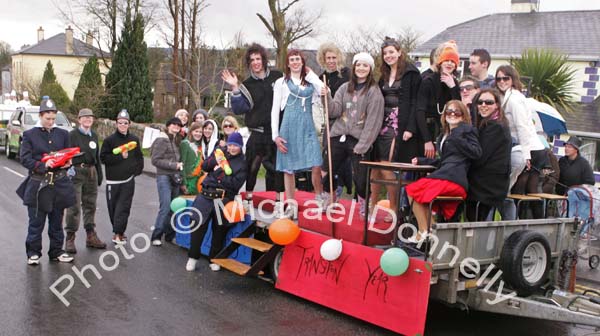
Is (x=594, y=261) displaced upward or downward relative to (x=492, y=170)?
downward

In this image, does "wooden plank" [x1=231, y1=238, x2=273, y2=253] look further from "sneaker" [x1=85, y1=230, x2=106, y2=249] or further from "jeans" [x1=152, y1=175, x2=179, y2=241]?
"sneaker" [x1=85, y1=230, x2=106, y2=249]

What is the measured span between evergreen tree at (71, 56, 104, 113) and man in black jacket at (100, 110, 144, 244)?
26.4 m

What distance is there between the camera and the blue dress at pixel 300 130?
705 centimetres

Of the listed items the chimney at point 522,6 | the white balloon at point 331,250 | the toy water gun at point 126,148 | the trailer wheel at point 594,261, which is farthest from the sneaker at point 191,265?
the chimney at point 522,6

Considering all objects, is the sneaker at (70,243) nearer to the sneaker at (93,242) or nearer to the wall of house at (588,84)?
the sneaker at (93,242)

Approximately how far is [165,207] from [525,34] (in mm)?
20900

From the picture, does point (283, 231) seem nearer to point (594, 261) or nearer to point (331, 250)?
point (331, 250)

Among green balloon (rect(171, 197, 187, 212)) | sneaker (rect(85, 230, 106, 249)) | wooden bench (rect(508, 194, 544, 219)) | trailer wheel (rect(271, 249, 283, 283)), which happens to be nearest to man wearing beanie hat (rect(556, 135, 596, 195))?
wooden bench (rect(508, 194, 544, 219))

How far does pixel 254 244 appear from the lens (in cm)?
686

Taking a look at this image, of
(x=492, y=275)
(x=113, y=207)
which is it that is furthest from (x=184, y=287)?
(x=492, y=275)

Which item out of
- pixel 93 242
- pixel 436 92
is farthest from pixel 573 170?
pixel 93 242

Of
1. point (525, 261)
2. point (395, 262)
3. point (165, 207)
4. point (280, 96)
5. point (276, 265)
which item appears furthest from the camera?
point (165, 207)

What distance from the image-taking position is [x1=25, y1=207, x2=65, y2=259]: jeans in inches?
294

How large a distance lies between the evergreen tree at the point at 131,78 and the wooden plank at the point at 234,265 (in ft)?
93.4
